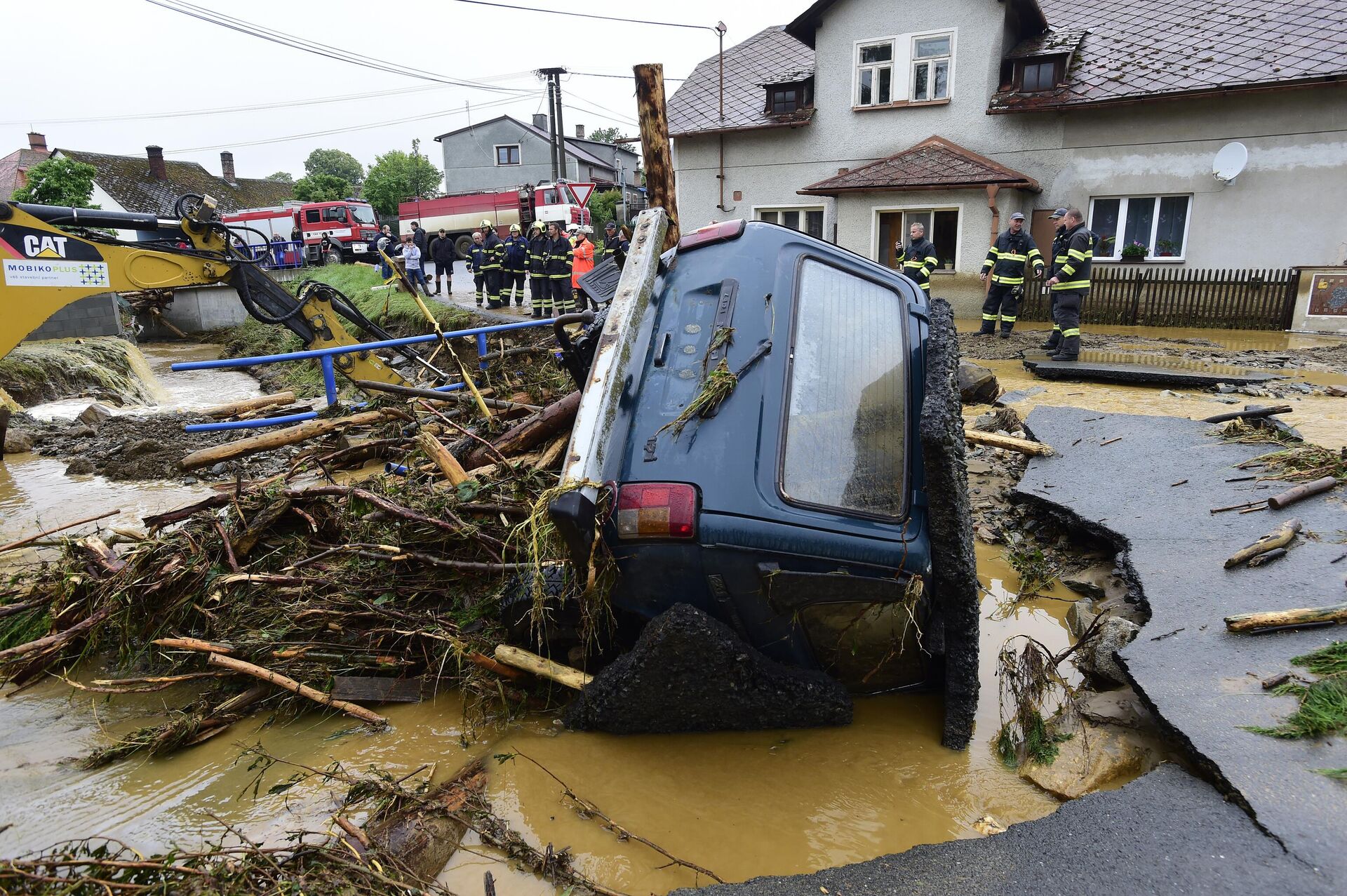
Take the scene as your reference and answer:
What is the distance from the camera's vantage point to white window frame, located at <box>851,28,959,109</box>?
16344 mm

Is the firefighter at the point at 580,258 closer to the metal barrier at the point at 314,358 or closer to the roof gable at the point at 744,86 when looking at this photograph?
the roof gable at the point at 744,86

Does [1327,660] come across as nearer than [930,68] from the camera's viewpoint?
Yes

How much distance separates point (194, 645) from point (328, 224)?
33893mm

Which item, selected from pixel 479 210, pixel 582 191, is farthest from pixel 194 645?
pixel 479 210

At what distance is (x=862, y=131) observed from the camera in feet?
57.7

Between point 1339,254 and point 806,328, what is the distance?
618 inches

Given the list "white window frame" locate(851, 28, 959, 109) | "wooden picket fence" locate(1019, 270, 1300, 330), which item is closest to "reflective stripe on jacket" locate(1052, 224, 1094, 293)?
"wooden picket fence" locate(1019, 270, 1300, 330)

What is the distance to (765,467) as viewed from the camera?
257 cm

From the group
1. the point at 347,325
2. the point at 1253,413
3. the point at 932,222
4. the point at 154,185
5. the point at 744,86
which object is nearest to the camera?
the point at 1253,413

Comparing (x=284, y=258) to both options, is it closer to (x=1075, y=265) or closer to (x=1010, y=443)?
(x=1075, y=265)

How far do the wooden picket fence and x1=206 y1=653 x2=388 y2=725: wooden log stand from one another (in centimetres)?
1335

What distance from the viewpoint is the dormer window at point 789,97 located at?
1809 centimetres

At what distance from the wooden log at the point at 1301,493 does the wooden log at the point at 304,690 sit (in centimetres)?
420

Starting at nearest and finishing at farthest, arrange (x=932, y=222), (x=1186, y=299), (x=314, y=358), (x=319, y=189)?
(x=314, y=358), (x=1186, y=299), (x=932, y=222), (x=319, y=189)
